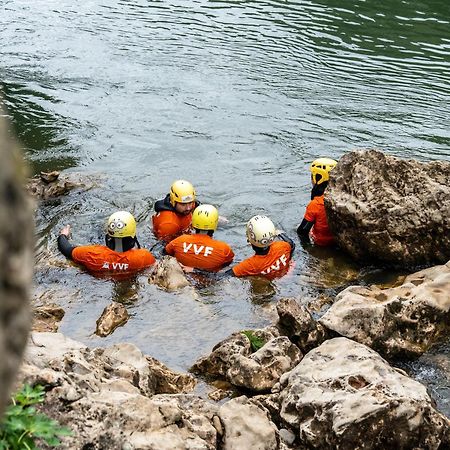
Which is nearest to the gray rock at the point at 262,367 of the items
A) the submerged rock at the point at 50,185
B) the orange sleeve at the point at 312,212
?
the orange sleeve at the point at 312,212

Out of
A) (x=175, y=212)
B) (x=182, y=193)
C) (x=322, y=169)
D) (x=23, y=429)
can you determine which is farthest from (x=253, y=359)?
(x=322, y=169)

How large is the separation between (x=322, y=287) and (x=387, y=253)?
1.26 metres

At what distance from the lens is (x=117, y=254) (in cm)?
1191

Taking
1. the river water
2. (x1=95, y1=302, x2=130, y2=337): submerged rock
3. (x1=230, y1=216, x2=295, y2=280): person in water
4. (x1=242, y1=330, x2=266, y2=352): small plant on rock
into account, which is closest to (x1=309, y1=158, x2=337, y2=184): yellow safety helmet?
the river water

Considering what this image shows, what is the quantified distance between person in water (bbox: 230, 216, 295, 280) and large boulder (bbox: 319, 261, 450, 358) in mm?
2182

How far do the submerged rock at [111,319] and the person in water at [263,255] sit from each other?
2.41 metres

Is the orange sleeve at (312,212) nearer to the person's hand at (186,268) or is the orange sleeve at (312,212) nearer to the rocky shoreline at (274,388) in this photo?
the person's hand at (186,268)

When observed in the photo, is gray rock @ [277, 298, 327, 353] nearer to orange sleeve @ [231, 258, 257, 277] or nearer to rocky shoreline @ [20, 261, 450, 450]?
rocky shoreline @ [20, 261, 450, 450]

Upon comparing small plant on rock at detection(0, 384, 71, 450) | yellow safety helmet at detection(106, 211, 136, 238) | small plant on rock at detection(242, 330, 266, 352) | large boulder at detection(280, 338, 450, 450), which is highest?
small plant on rock at detection(0, 384, 71, 450)

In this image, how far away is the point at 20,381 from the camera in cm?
524

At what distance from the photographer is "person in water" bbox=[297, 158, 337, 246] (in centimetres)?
1306

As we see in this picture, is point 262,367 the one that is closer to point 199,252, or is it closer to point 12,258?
point 199,252

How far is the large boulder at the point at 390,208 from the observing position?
11734 mm

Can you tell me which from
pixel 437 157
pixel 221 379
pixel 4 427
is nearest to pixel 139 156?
pixel 437 157
